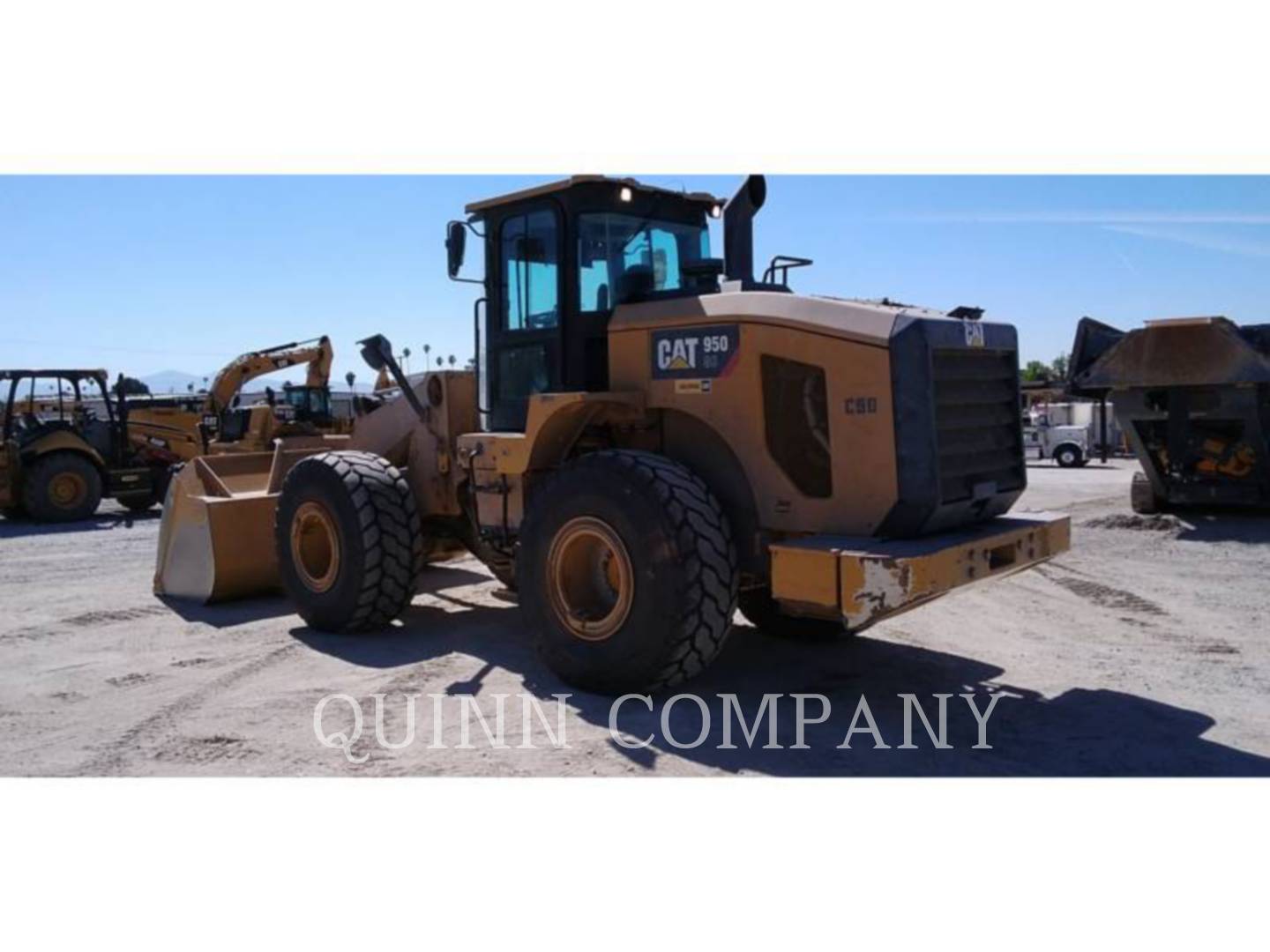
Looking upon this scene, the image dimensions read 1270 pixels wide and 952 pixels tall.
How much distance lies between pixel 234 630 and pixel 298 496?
1.07 m

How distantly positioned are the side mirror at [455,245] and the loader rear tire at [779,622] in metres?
2.87

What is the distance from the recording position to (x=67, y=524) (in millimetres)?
15844

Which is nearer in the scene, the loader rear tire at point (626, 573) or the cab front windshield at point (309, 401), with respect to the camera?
the loader rear tire at point (626, 573)

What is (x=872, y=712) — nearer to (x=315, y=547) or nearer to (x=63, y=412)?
(x=315, y=547)

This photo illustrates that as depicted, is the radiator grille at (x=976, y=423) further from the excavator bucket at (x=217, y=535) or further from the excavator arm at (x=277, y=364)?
the excavator arm at (x=277, y=364)

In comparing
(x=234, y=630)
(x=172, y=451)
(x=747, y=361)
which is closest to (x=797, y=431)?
(x=747, y=361)

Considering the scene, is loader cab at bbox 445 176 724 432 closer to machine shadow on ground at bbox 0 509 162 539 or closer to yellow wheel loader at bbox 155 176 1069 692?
yellow wheel loader at bbox 155 176 1069 692

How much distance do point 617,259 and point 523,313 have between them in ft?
2.47

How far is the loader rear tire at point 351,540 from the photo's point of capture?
276 inches

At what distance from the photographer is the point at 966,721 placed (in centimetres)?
513

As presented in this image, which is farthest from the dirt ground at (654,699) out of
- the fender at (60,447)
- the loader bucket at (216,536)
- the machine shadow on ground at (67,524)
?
the fender at (60,447)

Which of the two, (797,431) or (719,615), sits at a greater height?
(797,431)

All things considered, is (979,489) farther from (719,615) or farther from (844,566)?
(719,615)

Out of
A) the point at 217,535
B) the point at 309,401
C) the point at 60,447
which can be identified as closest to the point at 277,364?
the point at 309,401
